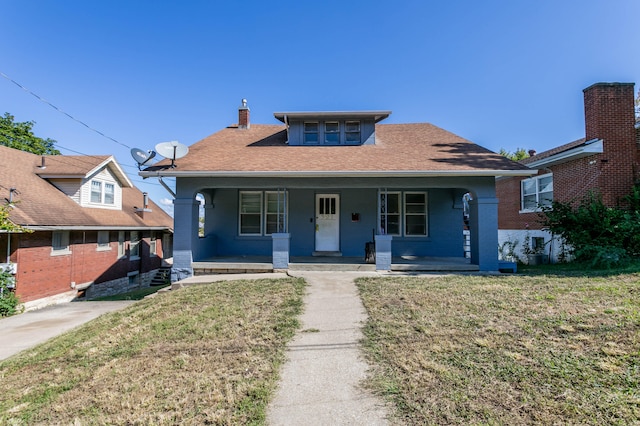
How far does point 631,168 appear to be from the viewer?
9781 mm

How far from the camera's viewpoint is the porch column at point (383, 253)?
843 cm

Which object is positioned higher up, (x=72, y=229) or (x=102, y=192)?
(x=102, y=192)

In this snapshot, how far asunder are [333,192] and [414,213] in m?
2.92

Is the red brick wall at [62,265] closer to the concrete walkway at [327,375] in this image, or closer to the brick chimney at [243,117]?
the brick chimney at [243,117]

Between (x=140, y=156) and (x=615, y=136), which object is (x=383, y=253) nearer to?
(x=140, y=156)

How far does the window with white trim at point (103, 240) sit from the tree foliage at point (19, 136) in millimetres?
13825

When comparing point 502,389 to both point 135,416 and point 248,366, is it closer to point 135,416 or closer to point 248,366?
point 248,366

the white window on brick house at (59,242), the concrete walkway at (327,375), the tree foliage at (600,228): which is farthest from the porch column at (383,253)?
the white window on brick house at (59,242)

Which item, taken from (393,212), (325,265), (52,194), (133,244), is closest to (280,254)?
(325,265)

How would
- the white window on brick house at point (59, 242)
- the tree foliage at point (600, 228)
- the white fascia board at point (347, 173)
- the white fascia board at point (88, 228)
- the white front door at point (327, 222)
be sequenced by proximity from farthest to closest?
1. the white window on brick house at point (59, 242)
2. the white fascia board at point (88, 228)
3. the white front door at point (327, 222)
4. the tree foliage at point (600, 228)
5. the white fascia board at point (347, 173)

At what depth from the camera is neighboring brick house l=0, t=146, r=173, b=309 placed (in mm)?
11148

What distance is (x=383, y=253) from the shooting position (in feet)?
27.8

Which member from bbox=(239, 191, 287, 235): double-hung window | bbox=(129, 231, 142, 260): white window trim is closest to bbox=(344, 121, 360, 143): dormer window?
bbox=(239, 191, 287, 235): double-hung window

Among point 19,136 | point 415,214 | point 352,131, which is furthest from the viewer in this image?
point 19,136
